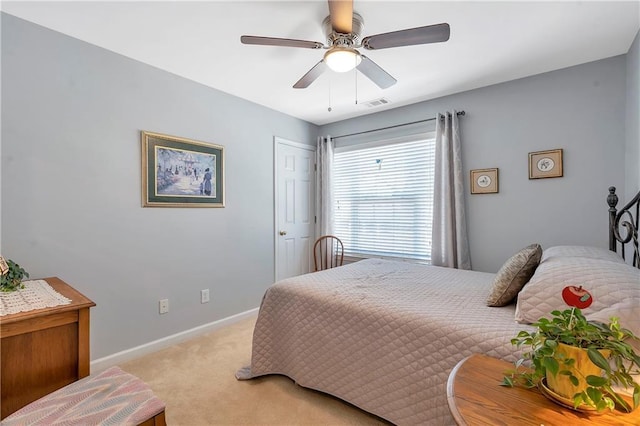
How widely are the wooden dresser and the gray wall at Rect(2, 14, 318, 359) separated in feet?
3.07

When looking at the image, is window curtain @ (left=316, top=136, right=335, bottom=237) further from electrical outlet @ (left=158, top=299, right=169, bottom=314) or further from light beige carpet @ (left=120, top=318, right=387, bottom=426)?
electrical outlet @ (left=158, top=299, right=169, bottom=314)

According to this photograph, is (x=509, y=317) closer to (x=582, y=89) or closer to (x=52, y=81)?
(x=582, y=89)

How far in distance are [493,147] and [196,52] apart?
2.85 meters

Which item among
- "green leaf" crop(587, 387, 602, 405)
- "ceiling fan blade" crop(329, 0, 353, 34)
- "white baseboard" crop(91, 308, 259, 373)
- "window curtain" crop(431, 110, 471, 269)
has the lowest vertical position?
"white baseboard" crop(91, 308, 259, 373)

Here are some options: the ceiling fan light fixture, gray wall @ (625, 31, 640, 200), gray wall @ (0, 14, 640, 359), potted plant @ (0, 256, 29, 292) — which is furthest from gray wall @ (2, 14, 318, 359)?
gray wall @ (625, 31, 640, 200)

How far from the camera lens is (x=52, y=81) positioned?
83.6 inches

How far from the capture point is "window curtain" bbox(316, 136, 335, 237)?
4188mm

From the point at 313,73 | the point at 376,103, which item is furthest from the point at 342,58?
the point at 376,103

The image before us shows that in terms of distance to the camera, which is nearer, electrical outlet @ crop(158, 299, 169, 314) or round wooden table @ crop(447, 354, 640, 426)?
round wooden table @ crop(447, 354, 640, 426)

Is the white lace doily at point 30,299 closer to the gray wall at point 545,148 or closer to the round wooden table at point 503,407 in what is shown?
the round wooden table at point 503,407

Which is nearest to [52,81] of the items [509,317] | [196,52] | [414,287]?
[196,52]

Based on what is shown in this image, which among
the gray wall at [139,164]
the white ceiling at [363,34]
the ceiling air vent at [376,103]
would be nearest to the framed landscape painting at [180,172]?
the gray wall at [139,164]

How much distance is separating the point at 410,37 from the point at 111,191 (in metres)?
2.43

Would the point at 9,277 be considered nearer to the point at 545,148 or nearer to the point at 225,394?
the point at 225,394
